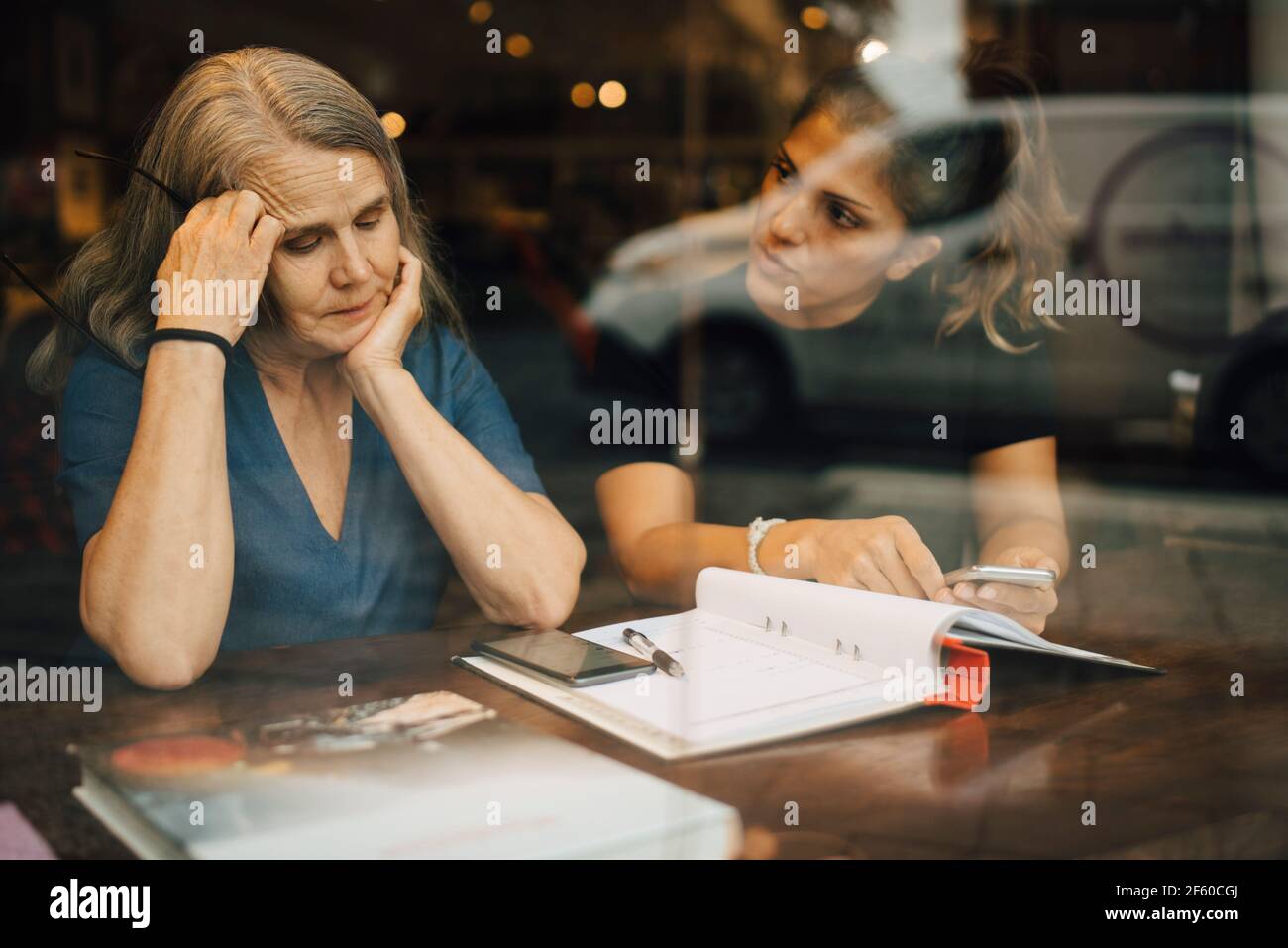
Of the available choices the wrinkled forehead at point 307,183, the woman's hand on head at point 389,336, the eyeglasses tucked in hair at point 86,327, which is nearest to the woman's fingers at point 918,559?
the woman's hand on head at point 389,336

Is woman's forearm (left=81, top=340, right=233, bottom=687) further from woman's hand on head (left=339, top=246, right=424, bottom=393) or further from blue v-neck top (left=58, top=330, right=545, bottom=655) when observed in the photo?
woman's hand on head (left=339, top=246, right=424, bottom=393)

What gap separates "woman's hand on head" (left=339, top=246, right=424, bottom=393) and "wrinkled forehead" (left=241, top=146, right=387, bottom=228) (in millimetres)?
124

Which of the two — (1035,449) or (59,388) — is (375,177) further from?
(1035,449)

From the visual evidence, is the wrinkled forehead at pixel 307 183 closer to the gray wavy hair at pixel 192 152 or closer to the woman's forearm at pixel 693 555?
the gray wavy hair at pixel 192 152

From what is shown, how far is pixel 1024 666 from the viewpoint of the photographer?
46.9 inches

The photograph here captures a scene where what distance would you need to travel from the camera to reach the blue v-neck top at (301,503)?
1.46 metres

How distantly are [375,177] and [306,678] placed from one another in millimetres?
717

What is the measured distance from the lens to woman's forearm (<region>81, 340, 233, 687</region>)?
4.17 feet

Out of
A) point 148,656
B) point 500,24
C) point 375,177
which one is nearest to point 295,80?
point 375,177

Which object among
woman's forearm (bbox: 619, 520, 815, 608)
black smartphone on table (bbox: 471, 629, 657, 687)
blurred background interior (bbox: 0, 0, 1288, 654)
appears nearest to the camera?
black smartphone on table (bbox: 471, 629, 657, 687)

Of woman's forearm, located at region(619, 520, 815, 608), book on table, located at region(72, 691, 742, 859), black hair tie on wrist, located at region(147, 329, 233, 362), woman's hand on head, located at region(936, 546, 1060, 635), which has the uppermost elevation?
black hair tie on wrist, located at region(147, 329, 233, 362)

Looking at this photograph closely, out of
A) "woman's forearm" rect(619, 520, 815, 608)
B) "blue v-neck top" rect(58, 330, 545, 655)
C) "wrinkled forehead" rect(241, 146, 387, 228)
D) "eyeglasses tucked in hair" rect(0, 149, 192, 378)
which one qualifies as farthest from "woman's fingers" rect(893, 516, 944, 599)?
"eyeglasses tucked in hair" rect(0, 149, 192, 378)

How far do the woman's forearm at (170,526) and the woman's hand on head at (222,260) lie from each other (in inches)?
1.8

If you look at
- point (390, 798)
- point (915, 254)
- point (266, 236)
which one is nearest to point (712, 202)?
point (915, 254)
